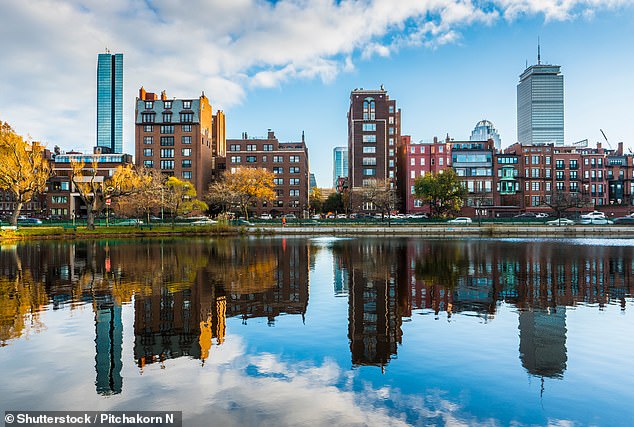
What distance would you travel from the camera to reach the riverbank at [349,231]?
231 feet

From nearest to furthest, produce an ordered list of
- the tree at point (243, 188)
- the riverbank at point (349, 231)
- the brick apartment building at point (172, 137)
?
the riverbank at point (349, 231) < the tree at point (243, 188) < the brick apartment building at point (172, 137)

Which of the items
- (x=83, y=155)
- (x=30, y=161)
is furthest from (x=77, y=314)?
(x=83, y=155)

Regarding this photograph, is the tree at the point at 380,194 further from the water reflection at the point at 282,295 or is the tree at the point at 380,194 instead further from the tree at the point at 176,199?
the water reflection at the point at 282,295

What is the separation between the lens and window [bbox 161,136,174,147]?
118500 mm

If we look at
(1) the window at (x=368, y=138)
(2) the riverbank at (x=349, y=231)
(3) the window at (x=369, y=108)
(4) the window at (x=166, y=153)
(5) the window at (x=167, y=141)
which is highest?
(3) the window at (x=369, y=108)

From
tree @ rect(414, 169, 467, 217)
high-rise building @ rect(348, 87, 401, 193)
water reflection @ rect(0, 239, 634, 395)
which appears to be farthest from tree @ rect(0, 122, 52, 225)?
high-rise building @ rect(348, 87, 401, 193)

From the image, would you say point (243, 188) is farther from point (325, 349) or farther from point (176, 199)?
point (325, 349)

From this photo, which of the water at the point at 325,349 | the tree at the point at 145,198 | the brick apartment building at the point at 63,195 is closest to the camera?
the water at the point at 325,349

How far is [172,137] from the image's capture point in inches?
4663

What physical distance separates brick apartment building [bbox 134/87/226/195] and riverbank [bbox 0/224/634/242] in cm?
4207

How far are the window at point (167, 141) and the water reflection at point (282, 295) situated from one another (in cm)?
8395

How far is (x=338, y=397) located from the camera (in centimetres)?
1027

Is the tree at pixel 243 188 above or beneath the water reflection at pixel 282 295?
above

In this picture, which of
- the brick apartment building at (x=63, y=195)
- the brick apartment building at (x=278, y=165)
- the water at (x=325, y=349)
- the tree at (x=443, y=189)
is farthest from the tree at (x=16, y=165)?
the tree at (x=443, y=189)
